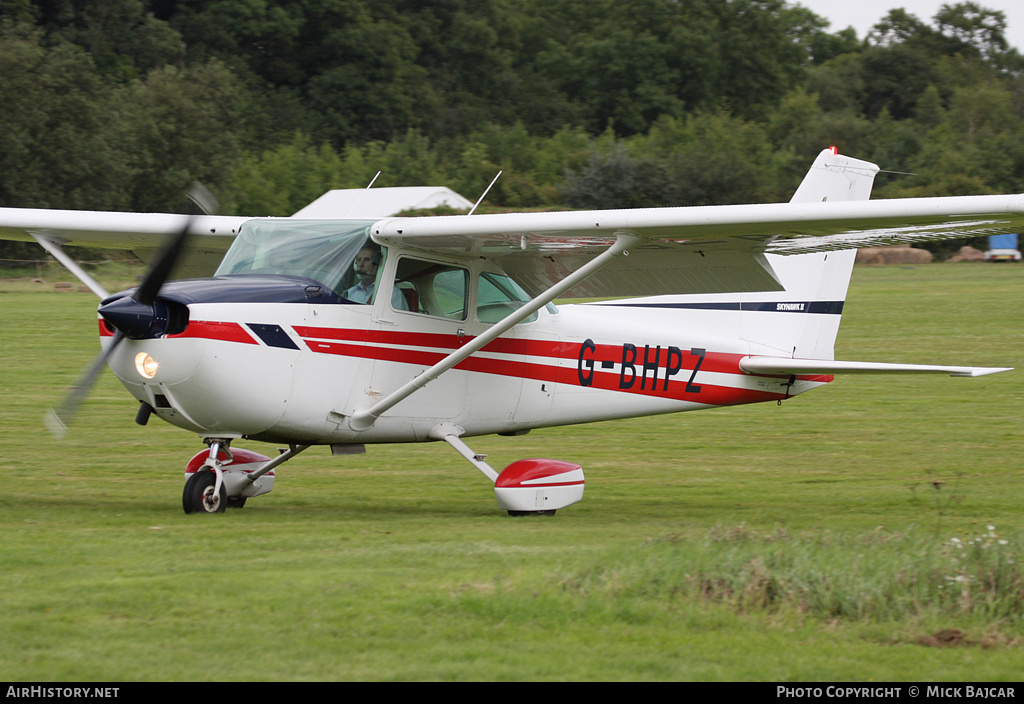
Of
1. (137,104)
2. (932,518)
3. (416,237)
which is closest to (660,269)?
(416,237)

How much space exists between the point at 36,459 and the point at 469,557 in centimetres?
652

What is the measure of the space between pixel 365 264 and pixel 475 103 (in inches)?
2659

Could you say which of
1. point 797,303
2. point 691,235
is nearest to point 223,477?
point 691,235

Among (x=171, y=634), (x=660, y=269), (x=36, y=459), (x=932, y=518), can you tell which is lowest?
(x=36, y=459)

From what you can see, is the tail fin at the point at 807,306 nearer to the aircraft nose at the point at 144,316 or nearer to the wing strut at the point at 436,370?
the wing strut at the point at 436,370

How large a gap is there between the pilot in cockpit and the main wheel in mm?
1693

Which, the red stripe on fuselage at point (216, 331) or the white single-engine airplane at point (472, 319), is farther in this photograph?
the white single-engine airplane at point (472, 319)

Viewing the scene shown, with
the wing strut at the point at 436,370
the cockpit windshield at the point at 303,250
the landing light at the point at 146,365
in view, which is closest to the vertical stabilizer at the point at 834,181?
the wing strut at the point at 436,370

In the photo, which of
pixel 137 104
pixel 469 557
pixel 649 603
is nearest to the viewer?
pixel 649 603

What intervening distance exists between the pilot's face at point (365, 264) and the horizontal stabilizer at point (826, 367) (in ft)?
13.1

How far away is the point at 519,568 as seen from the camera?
665 cm

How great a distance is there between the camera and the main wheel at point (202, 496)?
8.91 metres

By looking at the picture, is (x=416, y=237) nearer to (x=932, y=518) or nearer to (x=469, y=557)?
(x=469, y=557)
